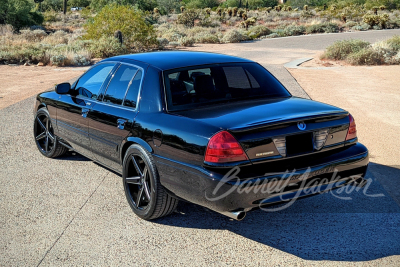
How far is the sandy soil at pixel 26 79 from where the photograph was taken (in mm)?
14133

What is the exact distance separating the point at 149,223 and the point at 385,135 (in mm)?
5323

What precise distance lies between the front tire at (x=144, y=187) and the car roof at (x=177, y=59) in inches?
36.5

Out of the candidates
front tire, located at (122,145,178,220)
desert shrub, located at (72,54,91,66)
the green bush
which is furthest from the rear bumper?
the green bush

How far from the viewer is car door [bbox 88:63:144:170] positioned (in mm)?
5074

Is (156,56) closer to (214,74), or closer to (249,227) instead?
(214,74)

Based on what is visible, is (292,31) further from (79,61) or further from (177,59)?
(177,59)

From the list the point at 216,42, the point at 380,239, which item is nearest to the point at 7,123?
the point at 380,239

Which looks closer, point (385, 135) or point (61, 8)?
point (385, 135)

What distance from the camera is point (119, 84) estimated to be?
5.44 m

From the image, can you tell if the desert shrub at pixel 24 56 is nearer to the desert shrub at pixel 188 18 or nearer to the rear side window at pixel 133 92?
the rear side window at pixel 133 92

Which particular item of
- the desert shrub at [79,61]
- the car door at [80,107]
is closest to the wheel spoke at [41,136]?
the car door at [80,107]

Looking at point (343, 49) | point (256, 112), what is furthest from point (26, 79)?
point (256, 112)

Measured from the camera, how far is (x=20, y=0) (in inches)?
1622

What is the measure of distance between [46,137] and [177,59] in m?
2.94
